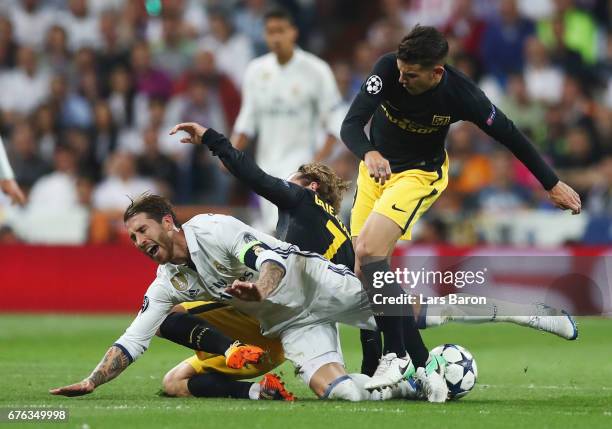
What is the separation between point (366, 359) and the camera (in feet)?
26.7

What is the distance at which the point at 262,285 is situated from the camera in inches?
261

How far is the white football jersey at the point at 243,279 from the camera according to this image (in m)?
7.34

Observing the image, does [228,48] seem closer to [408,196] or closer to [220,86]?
[220,86]

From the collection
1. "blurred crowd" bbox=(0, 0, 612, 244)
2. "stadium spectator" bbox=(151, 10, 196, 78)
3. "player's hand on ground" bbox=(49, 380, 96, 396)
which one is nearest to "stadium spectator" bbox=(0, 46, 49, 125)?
"blurred crowd" bbox=(0, 0, 612, 244)

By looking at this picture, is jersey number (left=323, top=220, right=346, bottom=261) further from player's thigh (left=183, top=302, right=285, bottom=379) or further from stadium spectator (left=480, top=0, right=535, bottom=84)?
stadium spectator (left=480, top=0, right=535, bottom=84)

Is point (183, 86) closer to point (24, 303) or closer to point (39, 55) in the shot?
point (39, 55)

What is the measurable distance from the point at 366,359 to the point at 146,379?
5.61ft

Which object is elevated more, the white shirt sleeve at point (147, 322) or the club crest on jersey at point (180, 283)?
the club crest on jersey at point (180, 283)

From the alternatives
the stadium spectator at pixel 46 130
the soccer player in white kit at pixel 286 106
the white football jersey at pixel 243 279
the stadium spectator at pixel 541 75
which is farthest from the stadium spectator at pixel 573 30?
the white football jersey at pixel 243 279

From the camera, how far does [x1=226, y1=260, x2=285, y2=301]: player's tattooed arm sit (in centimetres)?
645

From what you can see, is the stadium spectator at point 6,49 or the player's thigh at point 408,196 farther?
the stadium spectator at point 6,49

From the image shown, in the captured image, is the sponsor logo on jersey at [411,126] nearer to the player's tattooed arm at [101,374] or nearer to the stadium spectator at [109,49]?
the player's tattooed arm at [101,374]

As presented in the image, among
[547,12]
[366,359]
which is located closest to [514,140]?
[366,359]

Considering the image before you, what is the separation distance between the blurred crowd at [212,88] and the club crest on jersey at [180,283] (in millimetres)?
7297
